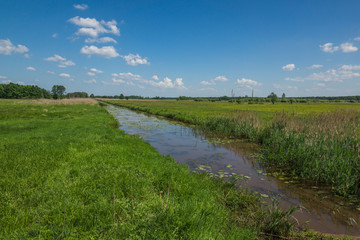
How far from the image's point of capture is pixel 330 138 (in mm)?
8086

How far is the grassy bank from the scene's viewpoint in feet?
9.77

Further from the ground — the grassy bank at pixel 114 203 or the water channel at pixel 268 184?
the grassy bank at pixel 114 203

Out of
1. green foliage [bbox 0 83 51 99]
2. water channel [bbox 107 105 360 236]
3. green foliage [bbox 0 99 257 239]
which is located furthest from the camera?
green foliage [bbox 0 83 51 99]

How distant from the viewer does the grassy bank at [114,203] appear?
2.98 meters

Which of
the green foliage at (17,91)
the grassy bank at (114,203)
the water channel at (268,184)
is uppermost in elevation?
the green foliage at (17,91)

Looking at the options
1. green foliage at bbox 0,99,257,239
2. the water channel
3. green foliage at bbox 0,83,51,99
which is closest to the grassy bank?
green foliage at bbox 0,99,257,239

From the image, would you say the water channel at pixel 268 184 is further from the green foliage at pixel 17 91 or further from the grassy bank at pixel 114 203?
the green foliage at pixel 17 91

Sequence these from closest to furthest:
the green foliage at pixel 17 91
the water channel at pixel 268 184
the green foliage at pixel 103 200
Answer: the green foliage at pixel 103 200 → the water channel at pixel 268 184 → the green foliage at pixel 17 91

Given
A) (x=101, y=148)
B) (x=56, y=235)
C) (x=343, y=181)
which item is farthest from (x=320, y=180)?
(x=101, y=148)

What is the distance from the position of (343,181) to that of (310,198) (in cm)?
135

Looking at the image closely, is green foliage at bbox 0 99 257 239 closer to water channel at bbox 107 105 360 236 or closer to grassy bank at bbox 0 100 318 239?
grassy bank at bbox 0 100 318 239

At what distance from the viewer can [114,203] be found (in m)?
3.08

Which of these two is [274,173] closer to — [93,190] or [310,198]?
[310,198]

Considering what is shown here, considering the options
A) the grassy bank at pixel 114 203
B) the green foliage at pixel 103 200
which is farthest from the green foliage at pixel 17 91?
the grassy bank at pixel 114 203
